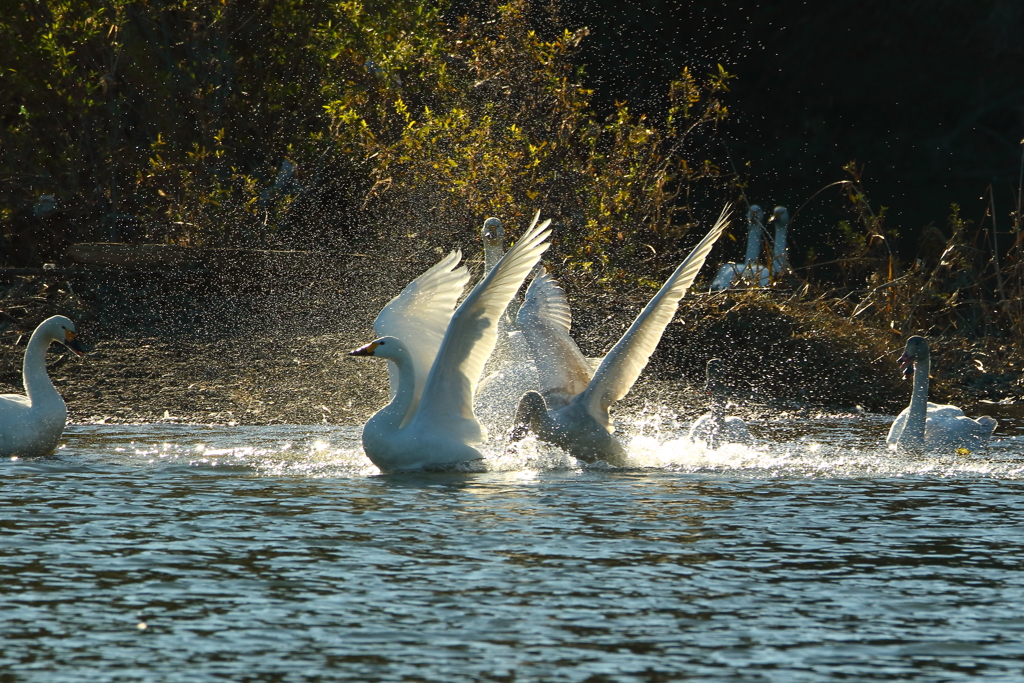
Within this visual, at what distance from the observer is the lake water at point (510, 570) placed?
15.5 feet

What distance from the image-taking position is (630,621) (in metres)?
5.19

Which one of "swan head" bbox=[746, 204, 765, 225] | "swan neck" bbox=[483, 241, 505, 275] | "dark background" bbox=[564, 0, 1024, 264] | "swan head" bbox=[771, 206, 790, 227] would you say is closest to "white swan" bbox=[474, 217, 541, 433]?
"swan neck" bbox=[483, 241, 505, 275]

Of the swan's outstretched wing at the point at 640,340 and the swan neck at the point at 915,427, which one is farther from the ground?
the swan's outstretched wing at the point at 640,340

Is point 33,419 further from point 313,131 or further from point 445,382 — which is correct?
point 313,131

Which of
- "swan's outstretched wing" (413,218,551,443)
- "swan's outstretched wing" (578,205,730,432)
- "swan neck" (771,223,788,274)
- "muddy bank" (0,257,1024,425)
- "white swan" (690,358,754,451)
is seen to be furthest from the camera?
"swan neck" (771,223,788,274)

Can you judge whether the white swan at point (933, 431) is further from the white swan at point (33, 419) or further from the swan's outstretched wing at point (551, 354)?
the white swan at point (33, 419)

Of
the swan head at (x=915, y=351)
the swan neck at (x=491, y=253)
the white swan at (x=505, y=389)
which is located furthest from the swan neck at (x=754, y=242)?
the white swan at (x=505, y=389)

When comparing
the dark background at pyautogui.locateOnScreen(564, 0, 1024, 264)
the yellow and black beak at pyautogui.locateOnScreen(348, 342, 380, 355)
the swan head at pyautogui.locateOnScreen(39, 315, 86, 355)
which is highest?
the dark background at pyautogui.locateOnScreen(564, 0, 1024, 264)

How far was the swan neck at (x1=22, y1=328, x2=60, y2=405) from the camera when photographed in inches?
369

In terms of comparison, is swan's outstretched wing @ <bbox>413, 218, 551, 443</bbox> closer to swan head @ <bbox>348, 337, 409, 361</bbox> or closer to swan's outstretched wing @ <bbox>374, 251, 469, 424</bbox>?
swan head @ <bbox>348, 337, 409, 361</bbox>

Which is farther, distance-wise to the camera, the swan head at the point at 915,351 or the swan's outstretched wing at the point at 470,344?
the swan head at the point at 915,351

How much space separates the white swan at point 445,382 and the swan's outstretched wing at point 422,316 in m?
0.01

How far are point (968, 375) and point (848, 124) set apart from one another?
12983 mm

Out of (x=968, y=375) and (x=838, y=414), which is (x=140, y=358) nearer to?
(x=838, y=414)
